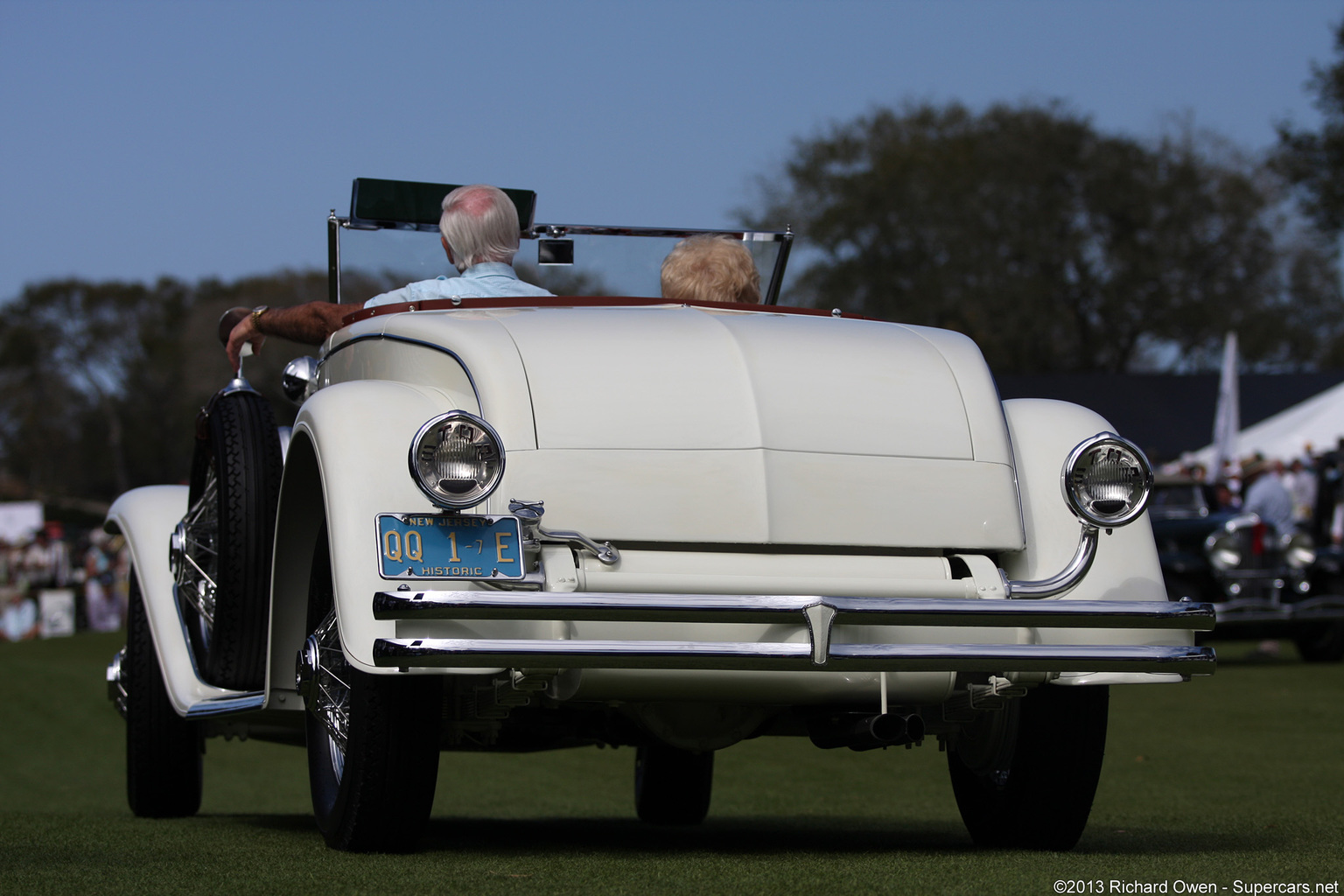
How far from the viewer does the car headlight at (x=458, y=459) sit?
3354mm

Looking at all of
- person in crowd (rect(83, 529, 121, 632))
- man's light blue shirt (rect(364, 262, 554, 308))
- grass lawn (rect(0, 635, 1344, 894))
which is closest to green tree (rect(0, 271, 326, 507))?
person in crowd (rect(83, 529, 121, 632))

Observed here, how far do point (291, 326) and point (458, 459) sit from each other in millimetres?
1830

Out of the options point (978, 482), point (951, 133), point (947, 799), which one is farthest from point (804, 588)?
point (951, 133)

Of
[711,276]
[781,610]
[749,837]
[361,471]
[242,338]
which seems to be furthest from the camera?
[242,338]

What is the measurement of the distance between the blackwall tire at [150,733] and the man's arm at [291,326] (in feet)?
2.93

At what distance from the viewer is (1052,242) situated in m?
50.9

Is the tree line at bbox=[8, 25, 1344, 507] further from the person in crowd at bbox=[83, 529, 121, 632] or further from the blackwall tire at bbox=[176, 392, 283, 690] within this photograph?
the blackwall tire at bbox=[176, 392, 283, 690]

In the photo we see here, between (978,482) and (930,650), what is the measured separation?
1.75 feet

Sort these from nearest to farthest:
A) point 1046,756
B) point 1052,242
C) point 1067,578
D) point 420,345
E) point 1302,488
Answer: point 1067,578
point 420,345
point 1046,756
point 1302,488
point 1052,242

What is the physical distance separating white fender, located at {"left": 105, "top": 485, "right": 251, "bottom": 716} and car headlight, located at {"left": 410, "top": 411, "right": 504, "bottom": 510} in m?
1.66

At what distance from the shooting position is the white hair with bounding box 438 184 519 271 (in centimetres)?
471

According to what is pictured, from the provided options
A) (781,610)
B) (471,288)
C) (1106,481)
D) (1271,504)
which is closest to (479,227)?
(471,288)

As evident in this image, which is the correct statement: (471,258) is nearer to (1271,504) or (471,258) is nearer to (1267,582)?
(1267,582)

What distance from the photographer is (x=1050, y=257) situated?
50875 mm
